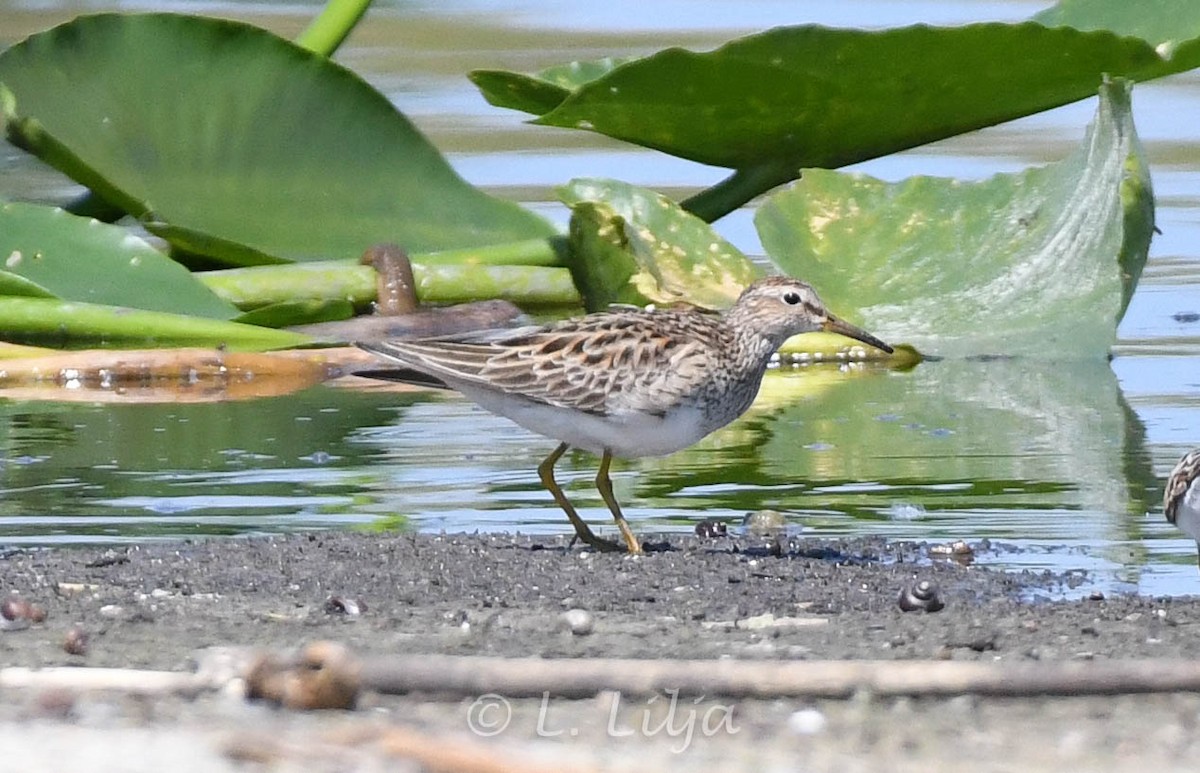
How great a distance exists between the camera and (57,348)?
956 cm

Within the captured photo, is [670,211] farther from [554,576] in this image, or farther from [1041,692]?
[1041,692]

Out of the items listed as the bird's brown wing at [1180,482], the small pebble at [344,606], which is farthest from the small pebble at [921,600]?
the small pebble at [344,606]

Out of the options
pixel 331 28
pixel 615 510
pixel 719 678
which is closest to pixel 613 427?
pixel 615 510

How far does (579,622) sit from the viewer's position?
196 inches

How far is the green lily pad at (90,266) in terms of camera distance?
9.42 meters

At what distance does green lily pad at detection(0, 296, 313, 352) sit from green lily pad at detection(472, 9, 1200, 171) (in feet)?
4.87

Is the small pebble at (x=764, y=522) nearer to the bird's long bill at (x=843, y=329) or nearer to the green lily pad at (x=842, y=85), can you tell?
the bird's long bill at (x=843, y=329)

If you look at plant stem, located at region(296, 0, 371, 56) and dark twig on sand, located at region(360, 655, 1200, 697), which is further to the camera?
plant stem, located at region(296, 0, 371, 56)

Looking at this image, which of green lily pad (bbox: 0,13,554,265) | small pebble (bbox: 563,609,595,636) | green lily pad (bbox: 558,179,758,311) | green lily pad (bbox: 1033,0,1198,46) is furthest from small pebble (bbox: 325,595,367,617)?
green lily pad (bbox: 1033,0,1198,46)

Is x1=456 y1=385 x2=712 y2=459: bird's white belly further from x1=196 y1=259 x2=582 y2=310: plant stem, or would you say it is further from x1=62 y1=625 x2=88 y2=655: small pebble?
x1=196 y1=259 x2=582 y2=310: plant stem

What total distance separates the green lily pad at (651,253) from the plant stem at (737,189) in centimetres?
56

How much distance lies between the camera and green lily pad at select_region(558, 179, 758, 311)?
9.63 metres

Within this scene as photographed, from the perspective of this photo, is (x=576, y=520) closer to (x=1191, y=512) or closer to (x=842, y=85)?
(x=1191, y=512)

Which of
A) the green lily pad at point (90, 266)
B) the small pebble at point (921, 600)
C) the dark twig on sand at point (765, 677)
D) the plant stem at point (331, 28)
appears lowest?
the small pebble at point (921, 600)
